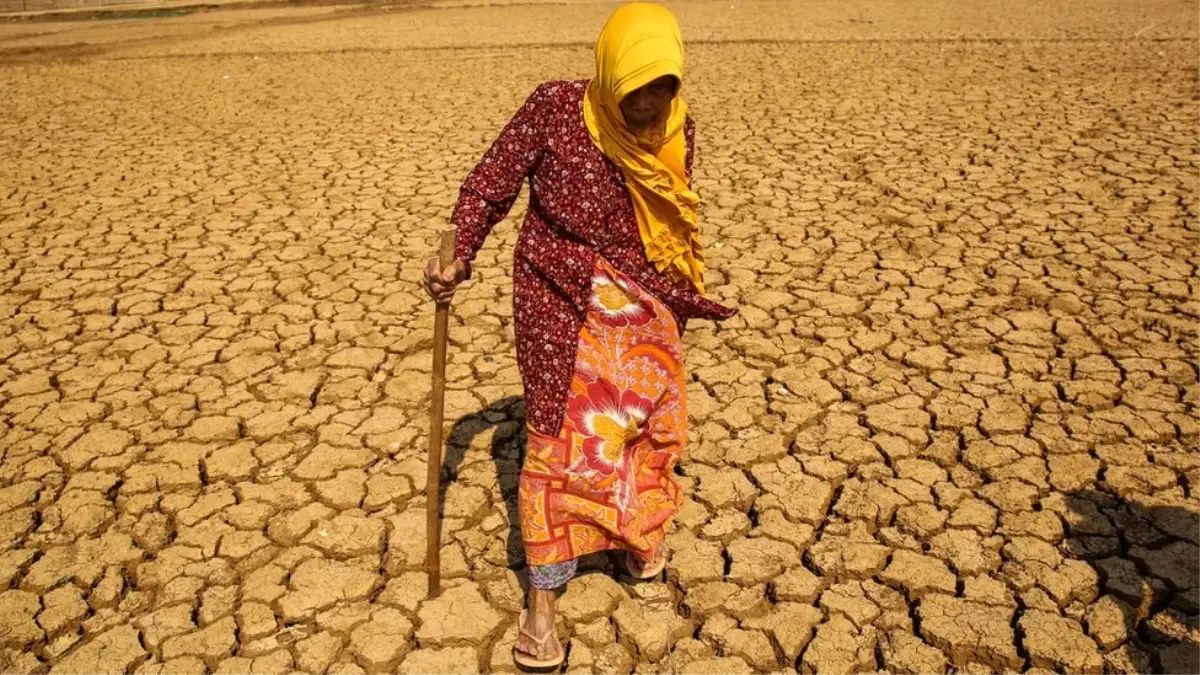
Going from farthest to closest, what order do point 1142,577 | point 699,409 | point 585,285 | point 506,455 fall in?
point 699,409 < point 506,455 < point 1142,577 < point 585,285

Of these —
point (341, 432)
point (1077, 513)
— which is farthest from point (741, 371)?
point (341, 432)

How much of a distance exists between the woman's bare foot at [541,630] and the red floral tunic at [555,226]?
1.35ft

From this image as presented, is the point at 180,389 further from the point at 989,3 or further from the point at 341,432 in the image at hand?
the point at 989,3

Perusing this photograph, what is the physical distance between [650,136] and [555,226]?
0.28 meters

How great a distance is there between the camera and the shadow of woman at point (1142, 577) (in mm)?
2078

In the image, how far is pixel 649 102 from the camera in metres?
1.76

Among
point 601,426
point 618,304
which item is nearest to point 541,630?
point 601,426

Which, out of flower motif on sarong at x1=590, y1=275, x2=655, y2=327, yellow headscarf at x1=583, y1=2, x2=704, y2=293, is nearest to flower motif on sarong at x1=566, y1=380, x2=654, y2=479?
flower motif on sarong at x1=590, y1=275, x2=655, y2=327

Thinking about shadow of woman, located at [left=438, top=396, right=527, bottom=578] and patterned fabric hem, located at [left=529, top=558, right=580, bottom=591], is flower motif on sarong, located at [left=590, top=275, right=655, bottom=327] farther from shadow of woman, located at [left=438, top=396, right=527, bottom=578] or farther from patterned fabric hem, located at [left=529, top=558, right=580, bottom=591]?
shadow of woman, located at [left=438, top=396, right=527, bottom=578]

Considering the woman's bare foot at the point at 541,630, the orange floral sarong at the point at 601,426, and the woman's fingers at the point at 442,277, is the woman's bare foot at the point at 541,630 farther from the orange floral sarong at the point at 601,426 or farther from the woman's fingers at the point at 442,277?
the woman's fingers at the point at 442,277

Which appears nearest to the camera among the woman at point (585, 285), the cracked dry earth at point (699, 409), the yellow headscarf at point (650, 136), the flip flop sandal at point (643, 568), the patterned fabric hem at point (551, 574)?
the yellow headscarf at point (650, 136)

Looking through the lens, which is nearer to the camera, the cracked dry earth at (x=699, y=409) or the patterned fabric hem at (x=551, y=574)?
the patterned fabric hem at (x=551, y=574)

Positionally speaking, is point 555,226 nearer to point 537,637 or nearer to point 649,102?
point 649,102

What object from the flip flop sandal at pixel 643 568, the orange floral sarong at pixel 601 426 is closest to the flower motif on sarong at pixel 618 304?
the orange floral sarong at pixel 601 426
